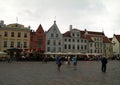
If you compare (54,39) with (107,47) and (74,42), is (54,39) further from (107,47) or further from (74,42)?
(107,47)

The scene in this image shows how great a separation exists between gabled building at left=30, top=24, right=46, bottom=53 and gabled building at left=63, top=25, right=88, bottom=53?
355 inches

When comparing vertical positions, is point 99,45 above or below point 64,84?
above

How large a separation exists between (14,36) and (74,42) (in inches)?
892

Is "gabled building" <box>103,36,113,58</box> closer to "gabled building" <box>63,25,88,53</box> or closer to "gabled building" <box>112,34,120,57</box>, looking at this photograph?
"gabled building" <box>112,34,120,57</box>

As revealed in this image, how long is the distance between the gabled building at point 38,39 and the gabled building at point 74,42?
29.5 ft

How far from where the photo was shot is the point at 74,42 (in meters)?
93.1

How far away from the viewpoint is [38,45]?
3290 inches

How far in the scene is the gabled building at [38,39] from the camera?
3253 inches

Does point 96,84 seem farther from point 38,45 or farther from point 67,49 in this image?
point 67,49

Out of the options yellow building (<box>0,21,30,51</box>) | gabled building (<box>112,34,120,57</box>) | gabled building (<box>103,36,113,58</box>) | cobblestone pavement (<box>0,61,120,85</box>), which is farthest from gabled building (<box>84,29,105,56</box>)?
cobblestone pavement (<box>0,61,120,85</box>)

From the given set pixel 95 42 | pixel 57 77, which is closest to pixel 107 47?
pixel 95 42

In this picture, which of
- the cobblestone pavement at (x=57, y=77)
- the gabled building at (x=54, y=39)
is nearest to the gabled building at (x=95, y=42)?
the gabled building at (x=54, y=39)

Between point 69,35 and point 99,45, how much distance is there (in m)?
15.4

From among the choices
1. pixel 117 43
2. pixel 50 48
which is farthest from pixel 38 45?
pixel 117 43
